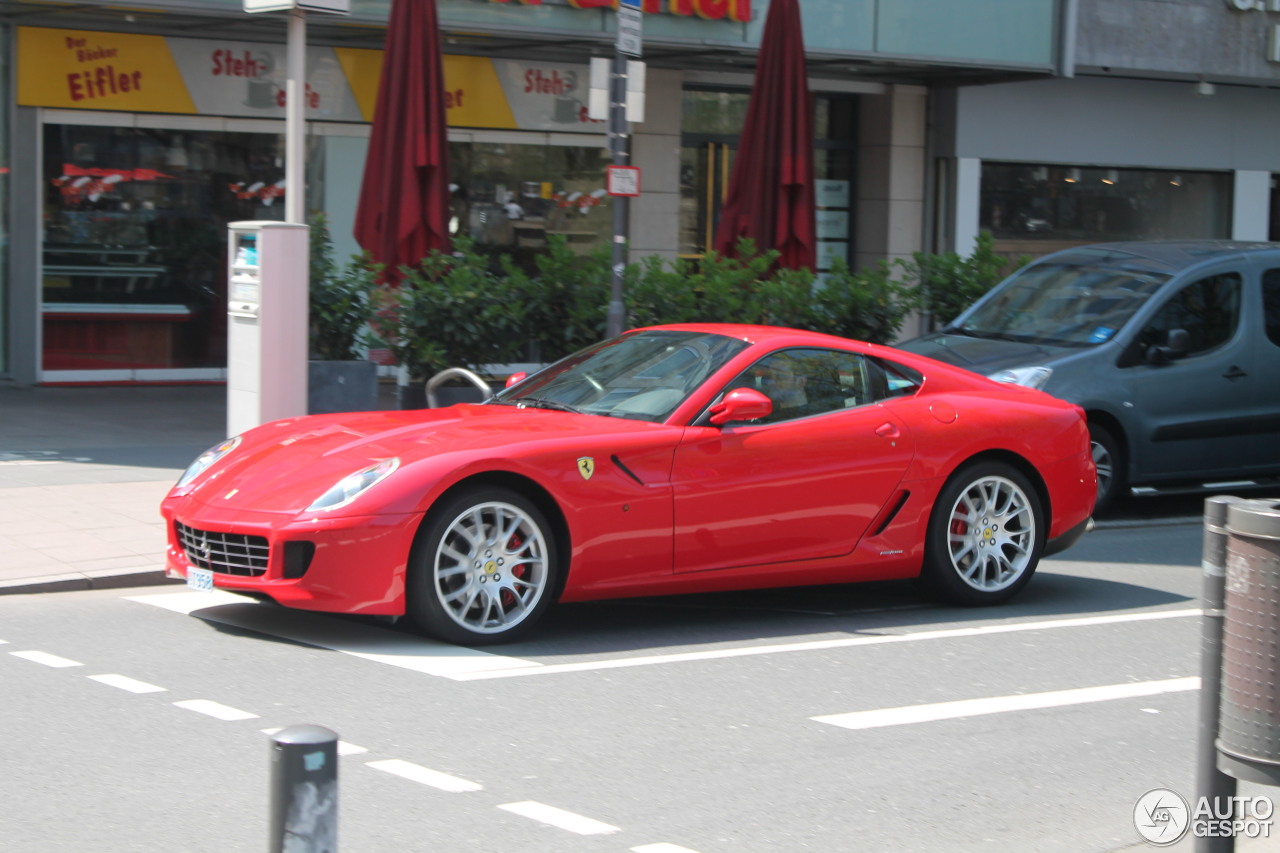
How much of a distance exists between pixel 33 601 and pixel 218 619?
1098 millimetres

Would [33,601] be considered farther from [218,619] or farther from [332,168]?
[332,168]

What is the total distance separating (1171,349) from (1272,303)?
1196 millimetres

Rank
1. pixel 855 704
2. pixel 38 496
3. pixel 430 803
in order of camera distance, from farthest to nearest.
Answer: pixel 38 496 < pixel 855 704 < pixel 430 803

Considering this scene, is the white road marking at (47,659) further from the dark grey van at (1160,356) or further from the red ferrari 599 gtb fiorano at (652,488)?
the dark grey van at (1160,356)

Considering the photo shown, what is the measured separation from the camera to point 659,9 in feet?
55.3

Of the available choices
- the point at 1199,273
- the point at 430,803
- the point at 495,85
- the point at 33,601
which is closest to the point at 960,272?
the point at 1199,273

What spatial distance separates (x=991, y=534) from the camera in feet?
27.0

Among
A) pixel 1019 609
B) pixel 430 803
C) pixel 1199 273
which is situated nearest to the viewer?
pixel 430 803

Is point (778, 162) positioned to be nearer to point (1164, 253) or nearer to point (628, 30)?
point (628, 30)

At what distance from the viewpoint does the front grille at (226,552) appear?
670cm

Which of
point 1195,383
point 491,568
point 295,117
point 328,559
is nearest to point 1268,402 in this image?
point 1195,383

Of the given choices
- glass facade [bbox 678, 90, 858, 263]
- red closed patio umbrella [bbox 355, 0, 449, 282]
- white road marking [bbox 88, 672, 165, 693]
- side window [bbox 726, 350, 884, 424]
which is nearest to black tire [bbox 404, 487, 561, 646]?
white road marking [bbox 88, 672, 165, 693]

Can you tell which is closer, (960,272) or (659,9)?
(960,272)

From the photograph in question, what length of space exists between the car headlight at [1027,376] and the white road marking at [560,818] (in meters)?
6.69
